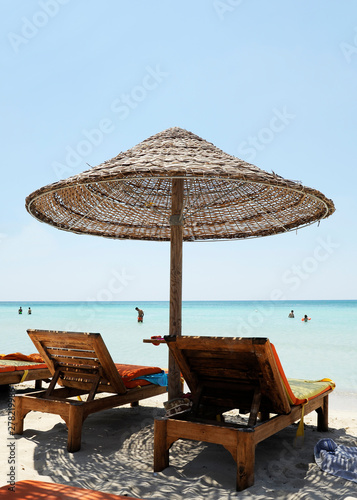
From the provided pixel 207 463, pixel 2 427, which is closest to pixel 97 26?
pixel 2 427

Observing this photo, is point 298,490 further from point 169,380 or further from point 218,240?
point 218,240

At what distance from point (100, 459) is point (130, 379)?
2.77ft

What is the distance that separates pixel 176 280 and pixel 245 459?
69.3 inches

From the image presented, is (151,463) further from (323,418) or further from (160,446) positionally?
(323,418)

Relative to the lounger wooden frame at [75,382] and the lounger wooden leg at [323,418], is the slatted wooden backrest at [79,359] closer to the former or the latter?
the lounger wooden frame at [75,382]

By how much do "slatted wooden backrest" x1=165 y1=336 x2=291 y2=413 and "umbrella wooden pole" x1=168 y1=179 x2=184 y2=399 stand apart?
662 millimetres

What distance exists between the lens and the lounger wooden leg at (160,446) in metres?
2.69

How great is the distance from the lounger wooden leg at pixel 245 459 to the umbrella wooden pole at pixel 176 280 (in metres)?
1.36

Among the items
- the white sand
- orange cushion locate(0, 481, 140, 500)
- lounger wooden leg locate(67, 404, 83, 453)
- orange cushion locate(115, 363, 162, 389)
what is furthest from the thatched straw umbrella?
orange cushion locate(0, 481, 140, 500)

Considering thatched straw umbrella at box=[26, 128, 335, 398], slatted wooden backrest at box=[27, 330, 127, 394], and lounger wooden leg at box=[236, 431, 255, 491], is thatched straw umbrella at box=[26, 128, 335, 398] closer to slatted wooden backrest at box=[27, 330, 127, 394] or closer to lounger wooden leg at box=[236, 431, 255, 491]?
slatted wooden backrest at box=[27, 330, 127, 394]

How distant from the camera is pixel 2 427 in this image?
361cm

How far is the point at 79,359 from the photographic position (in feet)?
11.4

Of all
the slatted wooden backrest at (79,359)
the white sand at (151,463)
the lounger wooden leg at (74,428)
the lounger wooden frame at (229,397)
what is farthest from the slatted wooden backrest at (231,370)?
the lounger wooden leg at (74,428)

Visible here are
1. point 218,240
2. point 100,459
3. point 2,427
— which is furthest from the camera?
point 218,240
